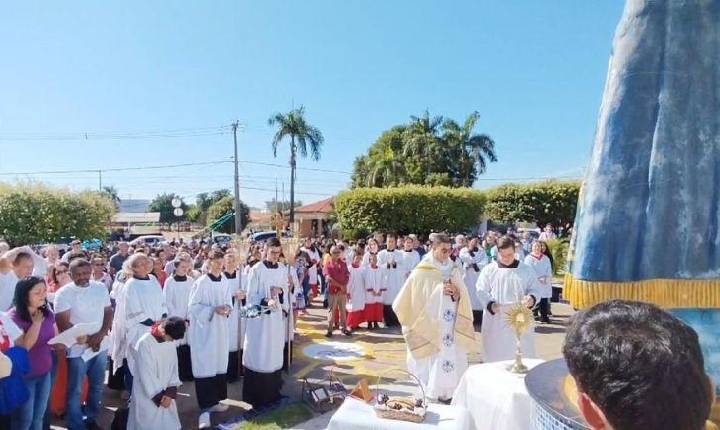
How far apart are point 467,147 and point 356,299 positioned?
3339 centimetres

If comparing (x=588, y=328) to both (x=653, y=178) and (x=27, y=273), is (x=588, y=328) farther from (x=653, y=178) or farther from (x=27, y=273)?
(x=27, y=273)

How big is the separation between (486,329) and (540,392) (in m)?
4.98

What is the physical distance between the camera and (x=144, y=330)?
616 centimetres

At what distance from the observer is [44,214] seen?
2323cm

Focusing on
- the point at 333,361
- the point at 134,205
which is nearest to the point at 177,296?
the point at 333,361

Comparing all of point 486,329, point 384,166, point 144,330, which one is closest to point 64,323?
point 144,330

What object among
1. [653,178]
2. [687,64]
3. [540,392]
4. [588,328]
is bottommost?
[540,392]

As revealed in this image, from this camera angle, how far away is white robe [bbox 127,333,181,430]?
211 inches

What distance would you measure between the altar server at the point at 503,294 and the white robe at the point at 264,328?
107 inches

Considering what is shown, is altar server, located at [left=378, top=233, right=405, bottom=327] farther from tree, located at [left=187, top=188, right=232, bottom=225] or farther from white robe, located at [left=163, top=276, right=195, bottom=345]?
tree, located at [left=187, top=188, right=232, bottom=225]

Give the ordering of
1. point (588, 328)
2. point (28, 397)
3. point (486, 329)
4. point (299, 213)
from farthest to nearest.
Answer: point (299, 213)
point (486, 329)
point (28, 397)
point (588, 328)

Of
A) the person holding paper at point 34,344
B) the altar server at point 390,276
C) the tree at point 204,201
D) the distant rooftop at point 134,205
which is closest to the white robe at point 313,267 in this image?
the altar server at point 390,276

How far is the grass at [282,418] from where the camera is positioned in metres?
6.04

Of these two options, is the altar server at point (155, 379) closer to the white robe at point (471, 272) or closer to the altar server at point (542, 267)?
the white robe at point (471, 272)
